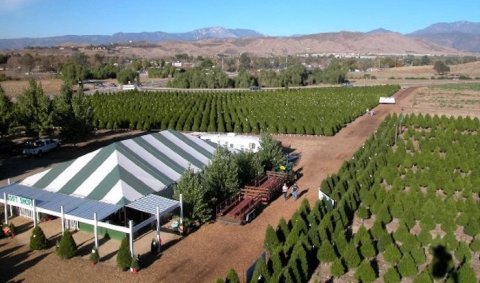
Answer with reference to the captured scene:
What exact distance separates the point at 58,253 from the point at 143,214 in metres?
3.57

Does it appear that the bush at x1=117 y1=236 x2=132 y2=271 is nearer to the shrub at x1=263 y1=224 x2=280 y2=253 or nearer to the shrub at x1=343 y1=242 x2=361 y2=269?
the shrub at x1=263 y1=224 x2=280 y2=253

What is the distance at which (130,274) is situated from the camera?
544 inches

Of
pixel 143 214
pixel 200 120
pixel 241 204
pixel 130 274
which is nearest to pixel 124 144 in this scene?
pixel 143 214

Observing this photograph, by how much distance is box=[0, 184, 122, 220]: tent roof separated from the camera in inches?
612

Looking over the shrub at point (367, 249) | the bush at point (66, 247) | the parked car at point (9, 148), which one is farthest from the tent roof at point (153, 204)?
the parked car at point (9, 148)

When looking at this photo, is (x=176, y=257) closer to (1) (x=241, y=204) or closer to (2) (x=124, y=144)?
(1) (x=241, y=204)

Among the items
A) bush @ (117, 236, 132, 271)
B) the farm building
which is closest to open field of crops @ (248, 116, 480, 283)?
bush @ (117, 236, 132, 271)

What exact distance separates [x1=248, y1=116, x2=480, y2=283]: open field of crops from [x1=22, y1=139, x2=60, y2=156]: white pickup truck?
721 inches

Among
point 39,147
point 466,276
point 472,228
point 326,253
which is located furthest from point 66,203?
point 39,147

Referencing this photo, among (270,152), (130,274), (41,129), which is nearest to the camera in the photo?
(130,274)

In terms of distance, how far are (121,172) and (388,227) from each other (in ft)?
33.9

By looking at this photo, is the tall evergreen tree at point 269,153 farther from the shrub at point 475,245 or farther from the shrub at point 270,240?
the shrub at point 475,245

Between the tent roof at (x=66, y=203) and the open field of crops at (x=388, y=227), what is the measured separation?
18.3ft

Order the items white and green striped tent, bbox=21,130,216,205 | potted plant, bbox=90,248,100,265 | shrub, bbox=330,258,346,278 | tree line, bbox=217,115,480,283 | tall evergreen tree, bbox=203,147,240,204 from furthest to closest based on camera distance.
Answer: tall evergreen tree, bbox=203,147,240,204, white and green striped tent, bbox=21,130,216,205, potted plant, bbox=90,248,100,265, shrub, bbox=330,258,346,278, tree line, bbox=217,115,480,283
